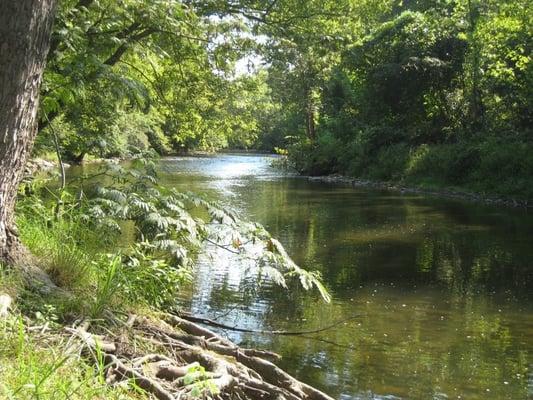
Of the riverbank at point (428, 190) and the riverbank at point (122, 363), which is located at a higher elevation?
the riverbank at point (122, 363)

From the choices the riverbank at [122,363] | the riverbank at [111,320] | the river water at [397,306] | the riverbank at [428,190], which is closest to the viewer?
the riverbank at [122,363]

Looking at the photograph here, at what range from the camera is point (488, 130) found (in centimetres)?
2708

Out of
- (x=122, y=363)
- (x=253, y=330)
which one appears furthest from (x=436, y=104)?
(x=122, y=363)

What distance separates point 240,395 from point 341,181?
28624 mm

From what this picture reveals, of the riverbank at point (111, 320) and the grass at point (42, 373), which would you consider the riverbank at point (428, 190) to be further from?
the grass at point (42, 373)

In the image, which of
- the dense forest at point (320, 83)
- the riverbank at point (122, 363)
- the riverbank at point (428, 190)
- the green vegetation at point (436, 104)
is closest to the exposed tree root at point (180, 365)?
the riverbank at point (122, 363)

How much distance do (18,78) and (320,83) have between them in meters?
38.2

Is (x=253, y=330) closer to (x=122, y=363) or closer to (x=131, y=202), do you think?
(x=131, y=202)

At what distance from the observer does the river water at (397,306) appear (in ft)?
18.5

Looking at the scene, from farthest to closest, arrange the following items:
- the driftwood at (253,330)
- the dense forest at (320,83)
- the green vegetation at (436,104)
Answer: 1. the green vegetation at (436,104)
2. the dense forest at (320,83)
3. the driftwood at (253,330)

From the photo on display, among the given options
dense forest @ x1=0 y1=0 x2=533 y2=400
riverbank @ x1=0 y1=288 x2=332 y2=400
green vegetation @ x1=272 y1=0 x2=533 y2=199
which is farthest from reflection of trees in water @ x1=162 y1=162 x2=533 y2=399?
green vegetation @ x1=272 y1=0 x2=533 y2=199

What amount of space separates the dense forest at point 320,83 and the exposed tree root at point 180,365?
239 centimetres

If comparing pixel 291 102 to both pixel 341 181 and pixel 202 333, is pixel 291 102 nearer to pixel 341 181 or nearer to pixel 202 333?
pixel 341 181

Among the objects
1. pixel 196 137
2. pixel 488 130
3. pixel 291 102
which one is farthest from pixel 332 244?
pixel 291 102
